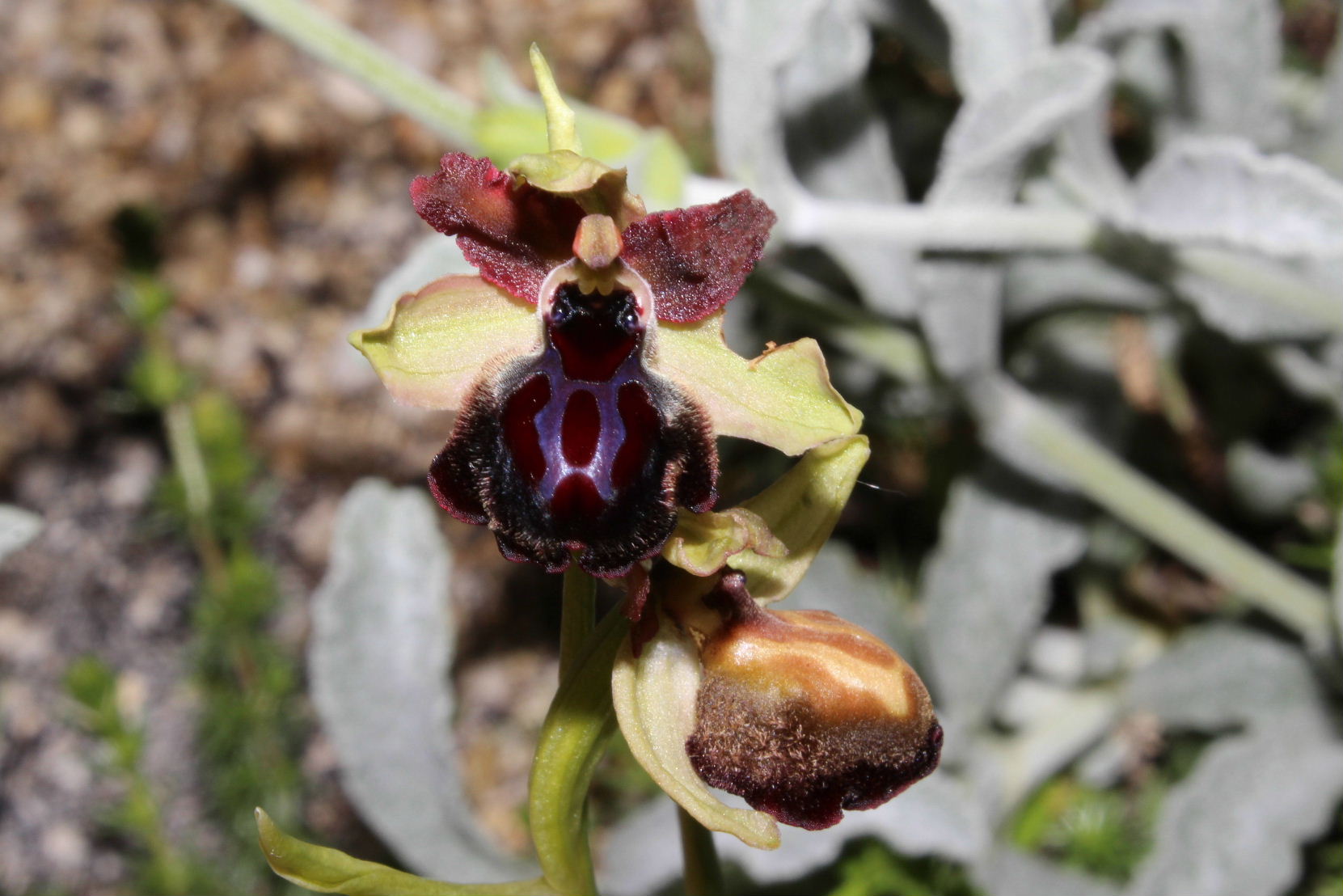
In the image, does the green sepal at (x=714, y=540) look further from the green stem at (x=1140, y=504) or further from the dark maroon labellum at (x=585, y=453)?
the green stem at (x=1140, y=504)

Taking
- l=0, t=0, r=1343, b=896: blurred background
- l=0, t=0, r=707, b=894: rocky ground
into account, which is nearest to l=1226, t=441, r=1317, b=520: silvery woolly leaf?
l=0, t=0, r=1343, b=896: blurred background

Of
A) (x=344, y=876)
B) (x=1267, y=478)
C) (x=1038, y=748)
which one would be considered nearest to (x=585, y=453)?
(x=344, y=876)

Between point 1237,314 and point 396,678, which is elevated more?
point 1237,314

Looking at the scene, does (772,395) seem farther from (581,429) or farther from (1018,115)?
(1018,115)

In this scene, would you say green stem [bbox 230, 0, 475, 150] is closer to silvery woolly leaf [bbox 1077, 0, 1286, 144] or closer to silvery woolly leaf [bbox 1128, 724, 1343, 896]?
silvery woolly leaf [bbox 1077, 0, 1286, 144]

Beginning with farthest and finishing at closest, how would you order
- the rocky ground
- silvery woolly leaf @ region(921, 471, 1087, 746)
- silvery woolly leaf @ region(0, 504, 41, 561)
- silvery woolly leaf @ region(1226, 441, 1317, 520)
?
the rocky ground → silvery woolly leaf @ region(1226, 441, 1317, 520) → silvery woolly leaf @ region(921, 471, 1087, 746) → silvery woolly leaf @ region(0, 504, 41, 561)

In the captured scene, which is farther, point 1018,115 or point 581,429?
point 1018,115
